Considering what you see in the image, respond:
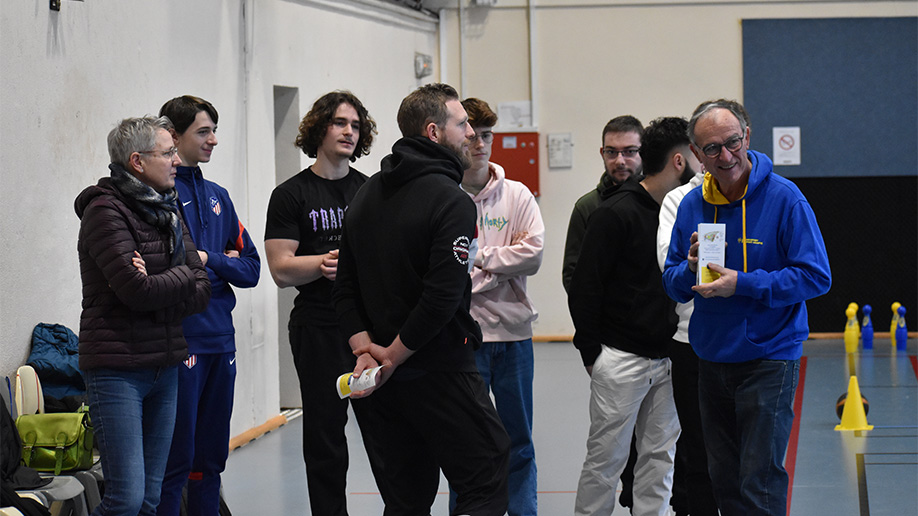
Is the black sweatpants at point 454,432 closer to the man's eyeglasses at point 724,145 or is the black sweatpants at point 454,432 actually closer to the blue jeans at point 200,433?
the man's eyeglasses at point 724,145

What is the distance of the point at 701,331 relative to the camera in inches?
120

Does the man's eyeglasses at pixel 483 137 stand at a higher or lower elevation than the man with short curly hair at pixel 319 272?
higher

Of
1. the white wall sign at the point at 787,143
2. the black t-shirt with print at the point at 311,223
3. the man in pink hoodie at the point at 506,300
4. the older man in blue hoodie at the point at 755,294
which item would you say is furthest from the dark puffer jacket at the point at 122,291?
the white wall sign at the point at 787,143

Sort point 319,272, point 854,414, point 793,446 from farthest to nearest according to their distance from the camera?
point 854,414 < point 793,446 < point 319,272

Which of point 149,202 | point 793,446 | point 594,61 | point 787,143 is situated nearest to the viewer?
point 149,202

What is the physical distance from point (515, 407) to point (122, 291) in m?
1.62

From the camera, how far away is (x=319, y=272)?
3658 mm

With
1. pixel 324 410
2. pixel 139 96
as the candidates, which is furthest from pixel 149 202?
pixel 139 96

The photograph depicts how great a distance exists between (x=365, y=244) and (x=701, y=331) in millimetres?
1114

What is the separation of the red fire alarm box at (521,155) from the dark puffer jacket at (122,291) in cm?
739

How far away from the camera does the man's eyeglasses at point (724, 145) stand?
9.55 feet

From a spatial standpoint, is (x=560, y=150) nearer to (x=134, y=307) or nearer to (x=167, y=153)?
(x=167, y=153)

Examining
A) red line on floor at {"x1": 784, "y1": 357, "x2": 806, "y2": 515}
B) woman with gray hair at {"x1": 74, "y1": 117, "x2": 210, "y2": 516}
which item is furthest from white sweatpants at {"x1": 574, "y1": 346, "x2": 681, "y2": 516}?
woman with gray hair at {"x1": 74, "y1": 117, "x2": 210, "y2": 516}

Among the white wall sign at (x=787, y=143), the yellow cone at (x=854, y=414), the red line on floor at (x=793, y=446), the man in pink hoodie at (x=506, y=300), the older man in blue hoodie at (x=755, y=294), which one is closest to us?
the older man in blue hoodie at (x=755, y=294)
